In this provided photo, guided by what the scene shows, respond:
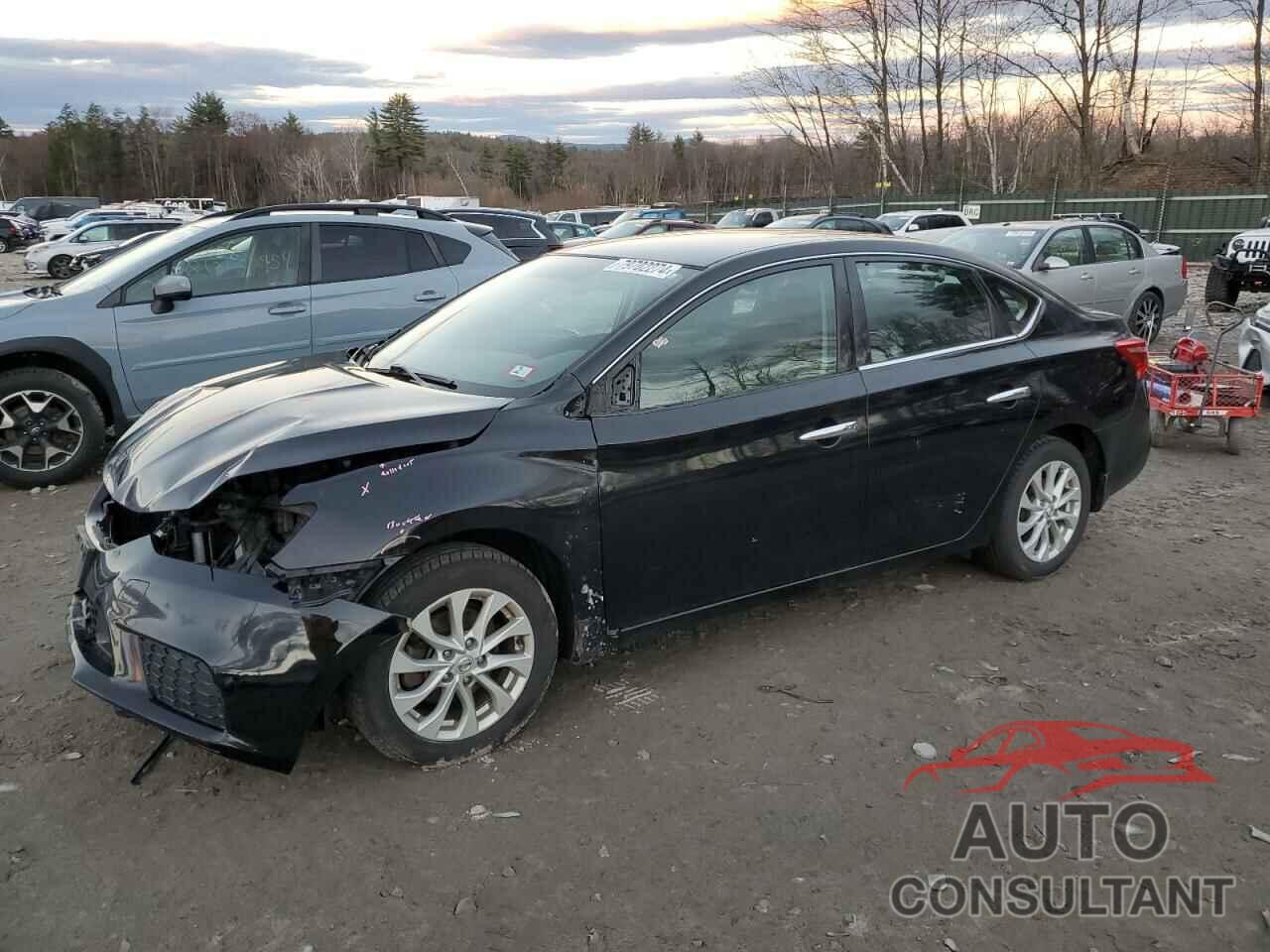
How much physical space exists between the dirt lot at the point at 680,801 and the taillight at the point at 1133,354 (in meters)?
1.23

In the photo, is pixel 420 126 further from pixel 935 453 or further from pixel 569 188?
pixel 935 453

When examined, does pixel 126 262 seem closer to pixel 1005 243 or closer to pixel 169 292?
pixel 169 292

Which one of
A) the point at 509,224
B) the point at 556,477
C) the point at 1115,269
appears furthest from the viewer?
the point at 509,224

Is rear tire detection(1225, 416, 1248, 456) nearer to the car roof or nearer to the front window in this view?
the car roof

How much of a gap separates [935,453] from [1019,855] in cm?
185

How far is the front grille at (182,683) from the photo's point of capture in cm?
283

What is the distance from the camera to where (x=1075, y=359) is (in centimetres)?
470

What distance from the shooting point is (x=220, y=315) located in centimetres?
679

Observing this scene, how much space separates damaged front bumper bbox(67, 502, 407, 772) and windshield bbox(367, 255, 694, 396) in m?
1.09

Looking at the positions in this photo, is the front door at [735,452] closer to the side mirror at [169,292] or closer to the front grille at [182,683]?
the front grille at [182,683]

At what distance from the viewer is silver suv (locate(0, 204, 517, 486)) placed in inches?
252

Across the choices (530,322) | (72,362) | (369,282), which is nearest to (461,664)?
(530,322)

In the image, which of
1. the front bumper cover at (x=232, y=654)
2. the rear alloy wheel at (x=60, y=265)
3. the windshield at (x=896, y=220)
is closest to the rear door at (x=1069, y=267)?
the front bumper cover at (x=232, y=654)

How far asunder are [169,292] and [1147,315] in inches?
440
